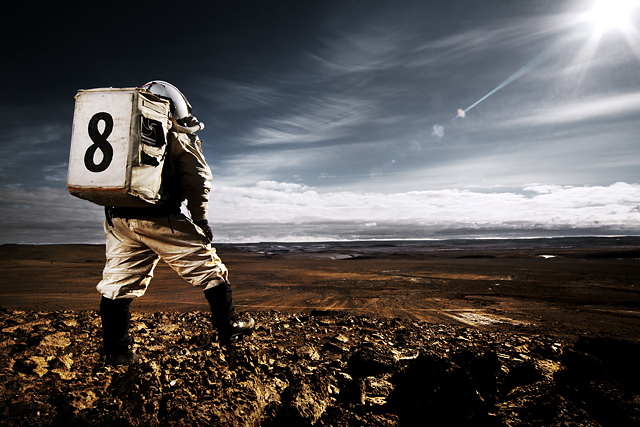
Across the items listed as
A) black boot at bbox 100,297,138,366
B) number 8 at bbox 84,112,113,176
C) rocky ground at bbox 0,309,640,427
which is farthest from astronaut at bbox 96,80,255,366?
number 8 at bbox 84,112,113,176

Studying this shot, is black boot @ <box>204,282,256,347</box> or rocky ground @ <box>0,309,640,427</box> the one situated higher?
black boot @ <box>204,282,256,347</box>

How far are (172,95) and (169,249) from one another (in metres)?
1.36

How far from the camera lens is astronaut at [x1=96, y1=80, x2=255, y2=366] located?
233 centimetres

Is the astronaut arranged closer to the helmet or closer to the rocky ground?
the helmet

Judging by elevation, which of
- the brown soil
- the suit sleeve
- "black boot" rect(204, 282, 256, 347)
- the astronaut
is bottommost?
the brown soil

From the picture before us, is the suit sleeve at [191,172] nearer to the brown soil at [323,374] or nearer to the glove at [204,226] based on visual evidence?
the glove at [204,226]

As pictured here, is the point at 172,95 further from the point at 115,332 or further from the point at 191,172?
the point at 115,332

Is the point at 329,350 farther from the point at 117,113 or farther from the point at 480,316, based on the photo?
the point at 480,316

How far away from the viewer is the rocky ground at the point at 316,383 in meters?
1.64

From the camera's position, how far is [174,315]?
13.1 ft

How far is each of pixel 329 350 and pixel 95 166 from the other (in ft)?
7.79

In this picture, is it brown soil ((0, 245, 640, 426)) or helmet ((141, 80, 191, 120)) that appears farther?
helmet ((141, 80, 191, 120))

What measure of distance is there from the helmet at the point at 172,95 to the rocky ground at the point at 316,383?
2.03 m

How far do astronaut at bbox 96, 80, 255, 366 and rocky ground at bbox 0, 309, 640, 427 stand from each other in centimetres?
26
